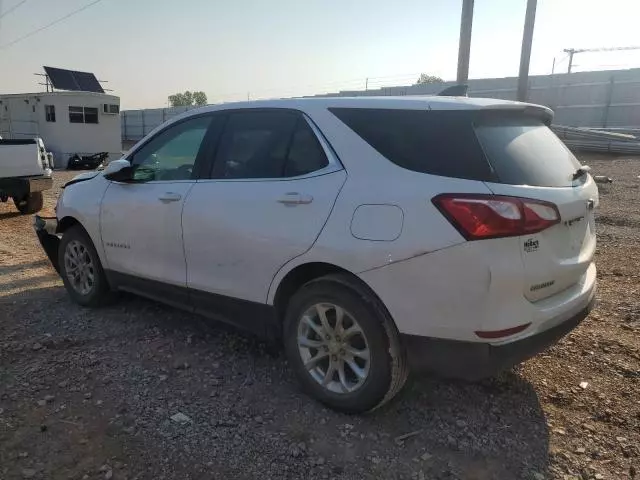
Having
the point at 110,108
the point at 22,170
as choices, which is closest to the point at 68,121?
the point at 110,108

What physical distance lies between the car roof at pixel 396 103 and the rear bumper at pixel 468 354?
1.22 metres

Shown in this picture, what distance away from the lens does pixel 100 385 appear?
11.1 ft

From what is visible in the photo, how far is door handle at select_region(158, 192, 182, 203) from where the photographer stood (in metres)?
3.79

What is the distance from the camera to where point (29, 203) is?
9844mm

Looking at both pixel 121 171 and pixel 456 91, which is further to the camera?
pixel 121 171

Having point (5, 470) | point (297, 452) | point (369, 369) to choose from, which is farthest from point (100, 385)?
point (369, 369)

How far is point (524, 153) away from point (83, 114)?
23377 millimetres

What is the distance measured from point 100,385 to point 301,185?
71.7 inches

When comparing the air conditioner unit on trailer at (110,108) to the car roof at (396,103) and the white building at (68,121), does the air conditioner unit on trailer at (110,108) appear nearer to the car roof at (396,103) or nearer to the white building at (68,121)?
the white building at (68,121)

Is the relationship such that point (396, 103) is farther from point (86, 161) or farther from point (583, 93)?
point (583, 93)

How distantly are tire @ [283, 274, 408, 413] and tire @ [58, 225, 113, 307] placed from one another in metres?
2.25

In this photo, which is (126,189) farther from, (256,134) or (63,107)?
(63,107)

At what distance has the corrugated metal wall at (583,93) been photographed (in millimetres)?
24000

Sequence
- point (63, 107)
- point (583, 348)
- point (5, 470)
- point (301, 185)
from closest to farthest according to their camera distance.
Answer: point (5, 470)
point (301, 185)
point (583, 348)
point (63, 107)
